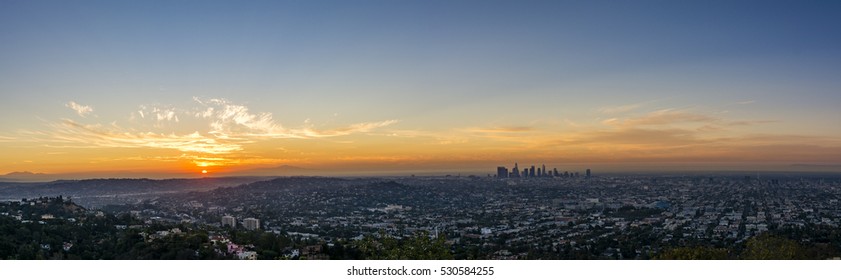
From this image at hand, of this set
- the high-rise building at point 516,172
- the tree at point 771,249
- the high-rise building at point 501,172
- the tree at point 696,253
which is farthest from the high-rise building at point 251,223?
the tree at point 771,249

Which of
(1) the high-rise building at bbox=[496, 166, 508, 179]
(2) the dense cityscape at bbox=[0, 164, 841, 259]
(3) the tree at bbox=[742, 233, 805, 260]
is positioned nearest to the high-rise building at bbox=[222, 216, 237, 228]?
(2) the dense cityscape at bbox=[0, 164, 841, 259]

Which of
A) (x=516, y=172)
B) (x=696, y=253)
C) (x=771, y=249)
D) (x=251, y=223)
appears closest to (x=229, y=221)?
(x=251, y=223)

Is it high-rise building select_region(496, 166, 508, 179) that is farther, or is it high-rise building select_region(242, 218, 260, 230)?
high-rise building select_region(496, 166, 508, 179)

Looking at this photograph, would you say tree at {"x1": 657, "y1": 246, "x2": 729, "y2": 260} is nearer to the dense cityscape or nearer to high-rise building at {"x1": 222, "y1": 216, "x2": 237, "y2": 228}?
the dense cityscape

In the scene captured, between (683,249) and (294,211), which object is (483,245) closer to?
(683,249)

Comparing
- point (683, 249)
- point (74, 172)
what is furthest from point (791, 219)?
point (74, 172)

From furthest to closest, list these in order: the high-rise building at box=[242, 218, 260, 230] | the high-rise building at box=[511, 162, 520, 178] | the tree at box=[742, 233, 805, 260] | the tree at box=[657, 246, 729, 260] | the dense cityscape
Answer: the high-rise building at box=[511, 162, 520, 178] → the high-rise building at box=[242, 218, 260, 230] → the dense cityscape → the tree at box=[657, 246, 729, 260] → the tree at box=[742, 233, 805, 260]

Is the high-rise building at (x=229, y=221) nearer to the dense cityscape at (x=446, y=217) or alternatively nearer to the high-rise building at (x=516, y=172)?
the dense cityscape at (x=446, y=217)
